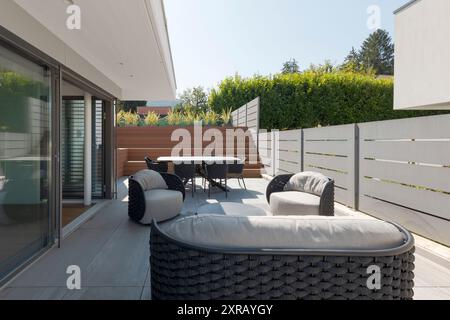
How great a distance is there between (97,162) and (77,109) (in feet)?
3.91

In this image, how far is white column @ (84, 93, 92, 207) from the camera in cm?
691

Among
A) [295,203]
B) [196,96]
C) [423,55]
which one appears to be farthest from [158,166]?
[196,96]

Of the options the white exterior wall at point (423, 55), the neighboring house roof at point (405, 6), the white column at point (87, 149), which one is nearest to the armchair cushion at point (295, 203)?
the white column at point (87, 149)

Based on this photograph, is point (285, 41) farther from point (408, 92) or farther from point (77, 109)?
point (77, 109)

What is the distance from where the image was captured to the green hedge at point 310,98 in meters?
15.6

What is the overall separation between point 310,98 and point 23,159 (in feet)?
45.3

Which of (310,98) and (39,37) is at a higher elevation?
(310,98)

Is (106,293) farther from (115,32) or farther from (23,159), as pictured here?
(115,32)

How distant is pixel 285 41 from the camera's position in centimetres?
1059

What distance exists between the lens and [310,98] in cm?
1577

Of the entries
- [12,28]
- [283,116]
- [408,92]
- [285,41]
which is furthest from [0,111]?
[283,116]

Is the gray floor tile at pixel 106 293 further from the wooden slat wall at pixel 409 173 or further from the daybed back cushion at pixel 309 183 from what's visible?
the wooden slat wall at pixel 409 173

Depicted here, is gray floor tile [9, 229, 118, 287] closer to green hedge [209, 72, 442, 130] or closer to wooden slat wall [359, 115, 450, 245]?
wooden slat wall [359, 115, 450, 245]

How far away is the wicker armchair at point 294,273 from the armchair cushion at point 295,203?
2966 mm
